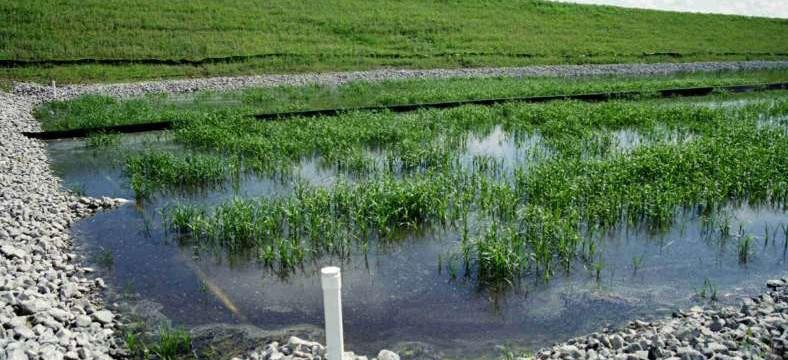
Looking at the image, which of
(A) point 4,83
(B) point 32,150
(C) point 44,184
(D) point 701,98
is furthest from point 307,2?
(C) point 44,184

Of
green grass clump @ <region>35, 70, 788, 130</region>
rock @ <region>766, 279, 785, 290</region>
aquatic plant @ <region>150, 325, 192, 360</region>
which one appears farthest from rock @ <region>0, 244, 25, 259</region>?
green grass clump @ <region>35, 70, 788, 130</region>

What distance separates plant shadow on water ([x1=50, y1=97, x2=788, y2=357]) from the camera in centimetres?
700

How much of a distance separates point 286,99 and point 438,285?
1816cm

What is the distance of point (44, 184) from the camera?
40.0ft

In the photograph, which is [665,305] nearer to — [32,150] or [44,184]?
[44,184]

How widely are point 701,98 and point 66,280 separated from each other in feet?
82.4

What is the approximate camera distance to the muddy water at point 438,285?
6.93 metres

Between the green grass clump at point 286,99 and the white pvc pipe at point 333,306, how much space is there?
15520 millimetres

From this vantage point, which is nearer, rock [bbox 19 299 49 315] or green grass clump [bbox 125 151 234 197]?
rock [bbox 19 299 49 315]

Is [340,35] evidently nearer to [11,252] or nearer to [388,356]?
[11,252]

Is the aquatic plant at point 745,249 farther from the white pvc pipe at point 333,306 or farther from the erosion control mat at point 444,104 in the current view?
the erosion control mat at point 444,104

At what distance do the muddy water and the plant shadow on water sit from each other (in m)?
0.02

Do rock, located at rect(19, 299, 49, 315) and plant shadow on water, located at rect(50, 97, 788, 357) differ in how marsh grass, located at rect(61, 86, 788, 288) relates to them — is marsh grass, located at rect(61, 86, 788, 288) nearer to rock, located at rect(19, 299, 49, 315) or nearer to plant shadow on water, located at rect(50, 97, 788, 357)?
plant shadow on water, located at rect(50, 97, 788, 357)

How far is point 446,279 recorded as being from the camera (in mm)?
8203
